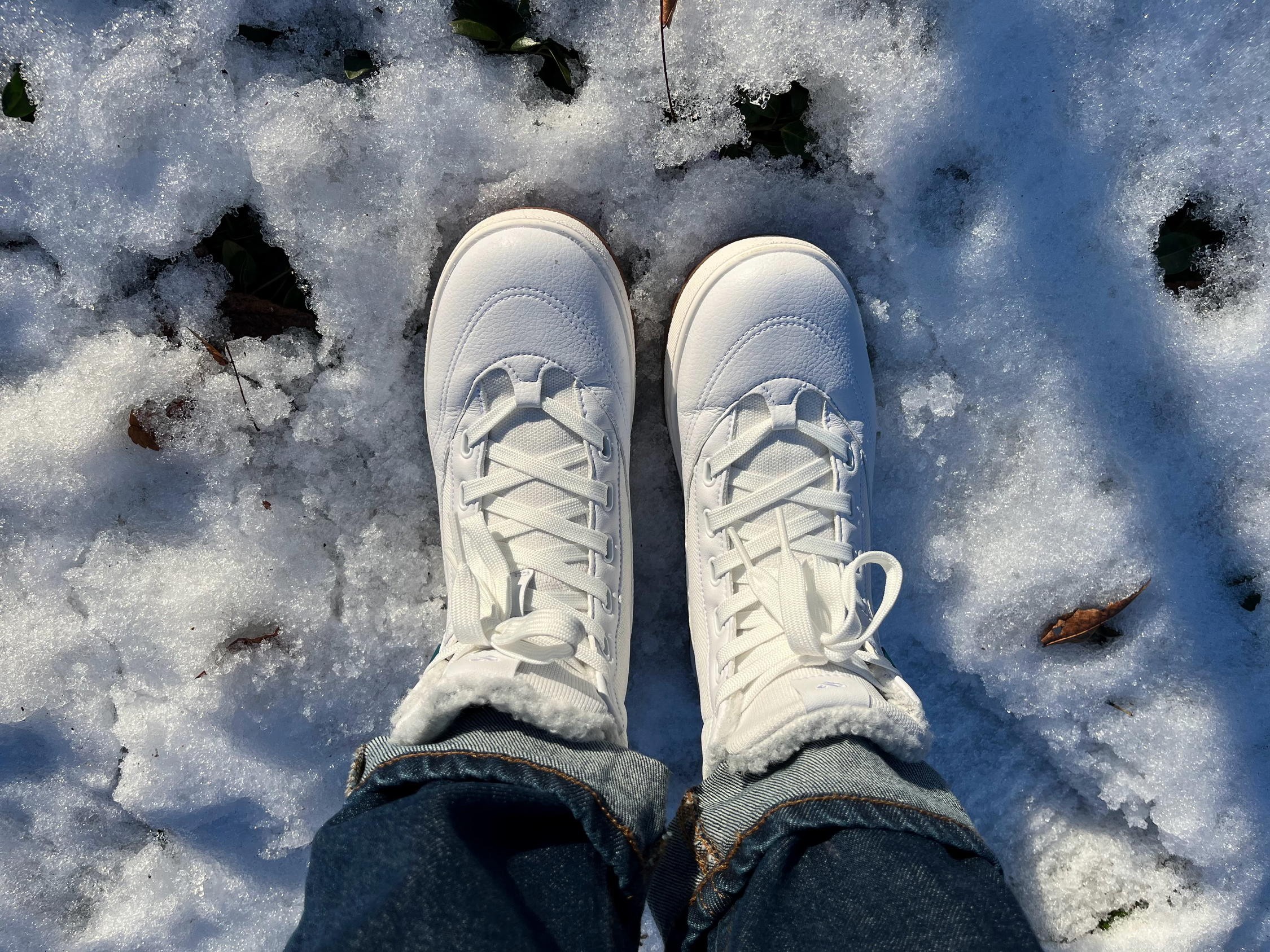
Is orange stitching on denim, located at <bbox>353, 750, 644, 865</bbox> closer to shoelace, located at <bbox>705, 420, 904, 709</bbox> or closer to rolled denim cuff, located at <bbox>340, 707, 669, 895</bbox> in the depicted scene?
rolled denim cuff, located at <bbox>340, 707, 669, 895</bbox>

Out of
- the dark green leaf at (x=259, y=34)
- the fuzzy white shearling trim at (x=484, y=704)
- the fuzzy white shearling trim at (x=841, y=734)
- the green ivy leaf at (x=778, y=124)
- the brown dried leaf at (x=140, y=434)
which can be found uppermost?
the dark green leaf at (x=259, y=34)

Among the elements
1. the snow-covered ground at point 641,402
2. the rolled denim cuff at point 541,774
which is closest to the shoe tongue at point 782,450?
the snow-covered ground at point 641,402

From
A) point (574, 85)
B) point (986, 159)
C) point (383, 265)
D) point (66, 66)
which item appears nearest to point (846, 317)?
point (986, 159)

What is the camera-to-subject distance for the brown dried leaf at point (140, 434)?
1.22 meters

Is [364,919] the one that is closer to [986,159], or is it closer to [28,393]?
[28,393]

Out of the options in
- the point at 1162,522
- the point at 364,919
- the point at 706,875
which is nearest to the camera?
the point at 364,919

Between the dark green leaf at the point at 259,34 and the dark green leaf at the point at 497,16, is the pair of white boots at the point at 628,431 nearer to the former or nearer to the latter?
the dark green leaf at the point at 497,16

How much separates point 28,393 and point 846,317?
1.29m

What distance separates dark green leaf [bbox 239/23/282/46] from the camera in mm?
1160

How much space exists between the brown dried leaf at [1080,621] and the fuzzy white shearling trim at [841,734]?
45 cm

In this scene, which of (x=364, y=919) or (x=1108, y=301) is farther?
(x=1108, y=301)

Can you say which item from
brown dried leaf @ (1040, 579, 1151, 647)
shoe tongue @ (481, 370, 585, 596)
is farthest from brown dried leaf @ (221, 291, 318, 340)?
brown dried leaf @ (1040, 579, 1151, 647)

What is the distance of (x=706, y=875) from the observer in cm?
88

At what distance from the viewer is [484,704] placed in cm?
91
